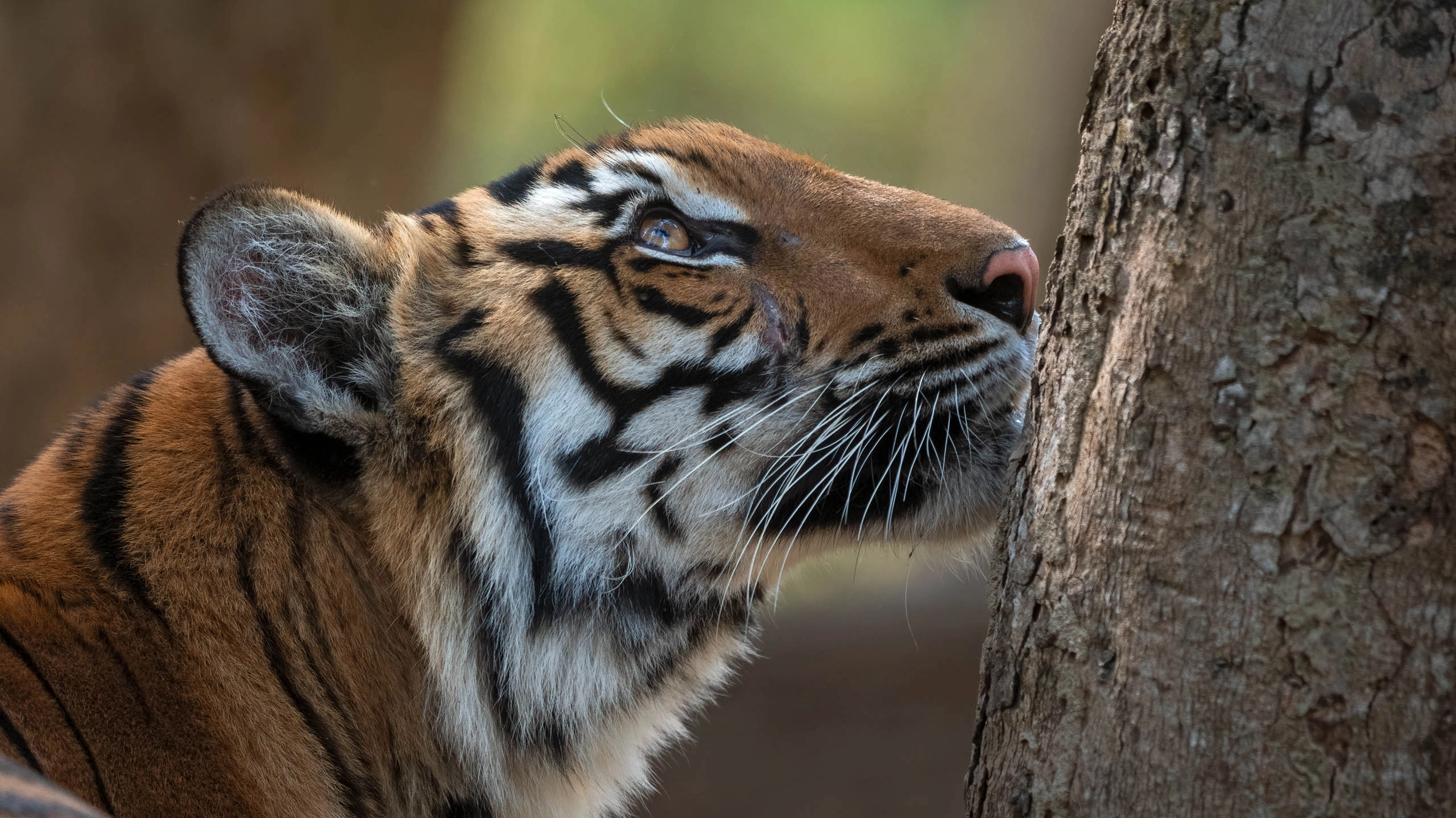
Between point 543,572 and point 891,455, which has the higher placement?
point 891,455

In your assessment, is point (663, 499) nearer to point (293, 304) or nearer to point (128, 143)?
point (293, 304)

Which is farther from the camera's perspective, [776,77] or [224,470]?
[776,77]

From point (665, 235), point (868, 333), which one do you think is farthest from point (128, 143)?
point (868, 333)

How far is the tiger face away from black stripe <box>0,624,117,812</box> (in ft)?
1.32

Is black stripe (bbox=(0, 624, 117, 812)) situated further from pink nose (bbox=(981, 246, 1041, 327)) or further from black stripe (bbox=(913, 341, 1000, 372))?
pink nose (bbox=(981, 246, 1041, 327))

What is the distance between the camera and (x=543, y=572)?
1663mm

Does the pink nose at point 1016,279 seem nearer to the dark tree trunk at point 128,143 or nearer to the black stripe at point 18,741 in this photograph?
the black stripe at point 18,741

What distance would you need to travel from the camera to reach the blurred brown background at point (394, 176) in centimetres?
369

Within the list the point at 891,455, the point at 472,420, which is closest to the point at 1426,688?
the point at 891,455

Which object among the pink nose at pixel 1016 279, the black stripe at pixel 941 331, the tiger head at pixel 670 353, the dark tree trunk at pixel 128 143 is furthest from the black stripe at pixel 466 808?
the dark tree trunk at pixel 128 143

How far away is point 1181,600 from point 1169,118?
465mm

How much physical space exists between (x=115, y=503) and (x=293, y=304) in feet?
1.22

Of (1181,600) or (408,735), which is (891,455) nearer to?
(1181,600)

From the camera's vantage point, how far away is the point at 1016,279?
5.20 feet
